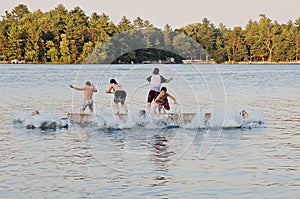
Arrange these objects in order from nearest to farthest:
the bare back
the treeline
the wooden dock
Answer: the wooden dock < the bare back < the treeline

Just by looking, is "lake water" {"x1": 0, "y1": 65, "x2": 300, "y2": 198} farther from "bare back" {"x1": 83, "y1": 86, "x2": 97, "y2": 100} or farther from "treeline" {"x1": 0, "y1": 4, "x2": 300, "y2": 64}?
"treeline" {"x1": 0, "y1": 4, "x2": 300, "y2": 64}

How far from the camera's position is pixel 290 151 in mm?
19297

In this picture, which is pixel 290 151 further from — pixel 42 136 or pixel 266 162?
pixel 42 136

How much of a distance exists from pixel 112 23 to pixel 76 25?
14.5m

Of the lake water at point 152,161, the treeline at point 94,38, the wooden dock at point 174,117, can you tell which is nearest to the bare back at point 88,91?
the wooden dock at point 174,117

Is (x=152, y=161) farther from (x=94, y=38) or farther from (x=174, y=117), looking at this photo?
(x=94, y=38)

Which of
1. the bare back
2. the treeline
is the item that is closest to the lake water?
the bare back

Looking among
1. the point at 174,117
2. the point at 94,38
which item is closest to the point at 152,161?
the point at 174,117

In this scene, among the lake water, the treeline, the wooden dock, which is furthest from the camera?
the treeline

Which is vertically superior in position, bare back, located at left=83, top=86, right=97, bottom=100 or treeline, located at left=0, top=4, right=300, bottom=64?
treeline, located at left=0, top=4, right=300, bottom=64

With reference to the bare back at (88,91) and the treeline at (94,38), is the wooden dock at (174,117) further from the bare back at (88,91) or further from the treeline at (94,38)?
the treeline at (94,38)

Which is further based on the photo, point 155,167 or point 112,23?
point 112,23

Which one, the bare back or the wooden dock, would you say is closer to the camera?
the wooden dock

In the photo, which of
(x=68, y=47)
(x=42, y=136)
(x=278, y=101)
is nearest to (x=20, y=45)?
(x=68, y=47)
